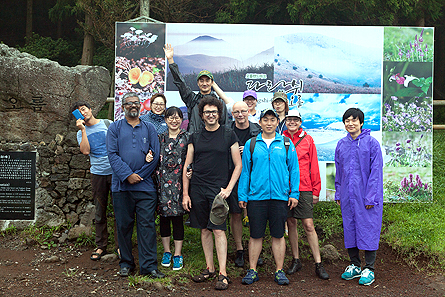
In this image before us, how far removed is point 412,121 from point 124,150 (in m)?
4.67

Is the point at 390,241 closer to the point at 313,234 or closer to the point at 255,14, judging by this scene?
the point at 313,234

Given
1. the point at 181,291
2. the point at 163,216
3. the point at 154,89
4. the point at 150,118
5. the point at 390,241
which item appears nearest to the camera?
the point at 181,291

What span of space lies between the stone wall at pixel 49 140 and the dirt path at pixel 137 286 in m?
0.74

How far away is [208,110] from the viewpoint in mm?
4035

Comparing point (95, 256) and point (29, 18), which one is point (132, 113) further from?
point (29, 18)

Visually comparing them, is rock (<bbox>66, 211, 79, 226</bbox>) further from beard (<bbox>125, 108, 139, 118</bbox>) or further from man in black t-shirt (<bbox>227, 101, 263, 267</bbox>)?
man in black t-shirt (<bbox>227, 101, 263, 267</bbox>)

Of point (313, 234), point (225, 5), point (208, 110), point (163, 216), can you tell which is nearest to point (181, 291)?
point (163, 216)

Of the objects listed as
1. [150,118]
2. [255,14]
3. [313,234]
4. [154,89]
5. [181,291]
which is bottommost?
[181,291]

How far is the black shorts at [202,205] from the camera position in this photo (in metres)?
4.04

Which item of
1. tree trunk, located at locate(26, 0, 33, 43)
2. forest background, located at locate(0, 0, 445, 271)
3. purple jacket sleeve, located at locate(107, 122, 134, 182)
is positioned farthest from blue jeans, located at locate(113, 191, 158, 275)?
tree trunk, located at locate(26, 0, 33, 43)

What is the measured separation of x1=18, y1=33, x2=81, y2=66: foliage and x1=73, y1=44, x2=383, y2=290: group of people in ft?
34.4

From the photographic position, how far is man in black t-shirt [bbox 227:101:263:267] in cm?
438

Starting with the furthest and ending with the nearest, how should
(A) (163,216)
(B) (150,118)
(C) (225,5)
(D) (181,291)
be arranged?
(C) (225,5)
(B) (150,118)
(A) (163,216)
(D) (181,291)

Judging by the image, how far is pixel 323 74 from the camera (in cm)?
636
